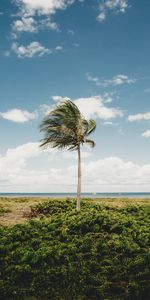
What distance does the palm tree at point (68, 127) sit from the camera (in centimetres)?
2102

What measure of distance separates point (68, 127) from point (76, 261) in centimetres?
1152

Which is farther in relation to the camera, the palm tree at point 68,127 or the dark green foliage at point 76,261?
the palm tree at point 68,127

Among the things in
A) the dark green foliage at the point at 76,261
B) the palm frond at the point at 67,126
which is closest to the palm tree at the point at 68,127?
the palm frond at the point at 67,126

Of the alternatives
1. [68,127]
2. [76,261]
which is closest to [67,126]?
[68,127]

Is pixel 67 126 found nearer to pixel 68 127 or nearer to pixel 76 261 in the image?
pixel 68 127

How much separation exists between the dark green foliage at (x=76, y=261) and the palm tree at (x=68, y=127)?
281 inches

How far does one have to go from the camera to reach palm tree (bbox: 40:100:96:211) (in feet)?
68.9

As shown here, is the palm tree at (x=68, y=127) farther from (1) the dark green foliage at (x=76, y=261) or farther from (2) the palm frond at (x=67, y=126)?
(1) the dark green foliage at (x=76, y=261)

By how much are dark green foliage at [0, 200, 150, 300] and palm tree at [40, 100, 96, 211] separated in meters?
7.14

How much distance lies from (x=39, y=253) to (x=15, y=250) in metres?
1.15

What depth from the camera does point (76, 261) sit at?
35.7ft

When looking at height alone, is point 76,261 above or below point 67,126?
below

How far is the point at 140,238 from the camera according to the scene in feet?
42.4

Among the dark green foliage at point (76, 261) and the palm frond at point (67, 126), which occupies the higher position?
the palm frond at point (67, 126)
